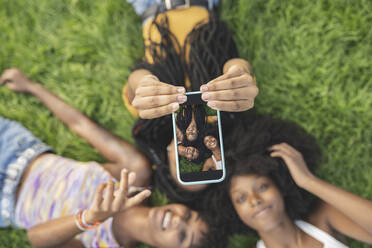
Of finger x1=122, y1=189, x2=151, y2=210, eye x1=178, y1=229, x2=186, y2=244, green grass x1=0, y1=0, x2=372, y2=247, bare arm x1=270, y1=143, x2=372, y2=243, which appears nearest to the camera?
finger x1=122, y1=189, x2=151, y2=210

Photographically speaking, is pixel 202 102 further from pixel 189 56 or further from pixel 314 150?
pixel 314 150

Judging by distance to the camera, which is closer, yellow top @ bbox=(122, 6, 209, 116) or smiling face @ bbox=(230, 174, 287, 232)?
smiling face @ bbox=(230, 174, 287, 232)

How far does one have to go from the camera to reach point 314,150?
147 cm

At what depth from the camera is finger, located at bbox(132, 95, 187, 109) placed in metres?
0.83

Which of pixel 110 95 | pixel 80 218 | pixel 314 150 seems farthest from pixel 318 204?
pixel 110 95

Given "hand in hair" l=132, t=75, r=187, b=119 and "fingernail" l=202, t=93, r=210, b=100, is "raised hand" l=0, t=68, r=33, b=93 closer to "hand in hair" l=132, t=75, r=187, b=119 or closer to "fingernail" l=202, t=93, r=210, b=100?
"hand in hair" l=132, t=75, r=187, b=119

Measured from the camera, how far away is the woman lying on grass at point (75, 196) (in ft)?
4.49

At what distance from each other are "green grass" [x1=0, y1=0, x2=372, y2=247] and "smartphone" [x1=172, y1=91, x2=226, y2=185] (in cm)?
80

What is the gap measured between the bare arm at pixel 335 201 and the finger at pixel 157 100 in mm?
716

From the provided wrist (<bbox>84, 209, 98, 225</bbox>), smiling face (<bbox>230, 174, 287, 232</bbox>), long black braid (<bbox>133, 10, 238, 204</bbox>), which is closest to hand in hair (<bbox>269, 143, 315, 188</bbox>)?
smiling face (<bbox>230, 174, 287, 232</bbox>)

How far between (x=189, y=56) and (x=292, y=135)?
0.63 meters

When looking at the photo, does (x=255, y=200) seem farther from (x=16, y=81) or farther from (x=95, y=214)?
(x=16, y=81)

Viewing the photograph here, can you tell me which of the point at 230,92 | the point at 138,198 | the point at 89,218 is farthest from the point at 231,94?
the point at 89,218

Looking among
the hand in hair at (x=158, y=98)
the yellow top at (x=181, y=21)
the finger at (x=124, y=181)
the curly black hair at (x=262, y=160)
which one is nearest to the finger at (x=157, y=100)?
the hand in hair at (x=158, y=98)
